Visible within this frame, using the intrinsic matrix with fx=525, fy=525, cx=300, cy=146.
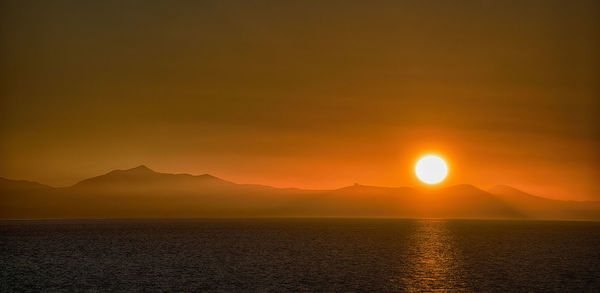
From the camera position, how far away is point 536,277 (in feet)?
205

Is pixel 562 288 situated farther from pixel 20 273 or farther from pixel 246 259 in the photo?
pixel 20 273

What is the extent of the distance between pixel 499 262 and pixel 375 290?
39.6m

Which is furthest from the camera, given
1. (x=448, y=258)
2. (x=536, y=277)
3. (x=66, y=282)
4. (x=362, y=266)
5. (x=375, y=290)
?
(x=448, y=258)

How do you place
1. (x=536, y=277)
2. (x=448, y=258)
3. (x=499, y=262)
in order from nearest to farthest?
(x=536, y=277)
(x=499, y=262)
(x=448, y=258)

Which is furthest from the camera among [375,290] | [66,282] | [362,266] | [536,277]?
[362,266]

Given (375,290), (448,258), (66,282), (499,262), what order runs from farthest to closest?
1. (448,258)
2. (499,262)
3. (66,282)
4. (375,290)

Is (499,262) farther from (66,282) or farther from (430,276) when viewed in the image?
(66,282)

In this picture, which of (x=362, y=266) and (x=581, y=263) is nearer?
(x=362, y=266)

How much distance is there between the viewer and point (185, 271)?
67.6 meters

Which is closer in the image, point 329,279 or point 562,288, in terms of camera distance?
point 562,288

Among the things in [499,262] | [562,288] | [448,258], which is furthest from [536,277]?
[448,258]

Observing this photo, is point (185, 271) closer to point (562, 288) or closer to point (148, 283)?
point (148, 283)

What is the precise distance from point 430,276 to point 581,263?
36076mm

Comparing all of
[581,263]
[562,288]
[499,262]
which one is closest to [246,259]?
[499,262]
